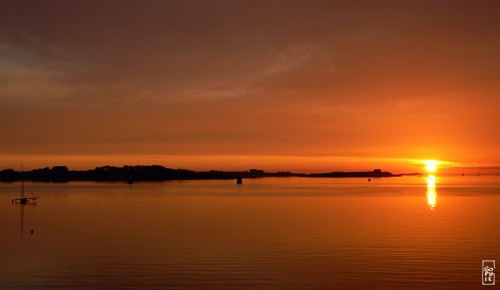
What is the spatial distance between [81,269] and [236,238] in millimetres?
17480

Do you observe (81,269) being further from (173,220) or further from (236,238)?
(173,220)

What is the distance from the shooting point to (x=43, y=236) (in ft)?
171

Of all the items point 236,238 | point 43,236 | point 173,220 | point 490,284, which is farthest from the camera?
point 173,220

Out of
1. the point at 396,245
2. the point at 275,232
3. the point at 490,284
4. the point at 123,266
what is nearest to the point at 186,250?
the point at 123,266

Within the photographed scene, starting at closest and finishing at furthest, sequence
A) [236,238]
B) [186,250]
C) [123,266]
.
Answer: [123,266], [186,250], [236,238]

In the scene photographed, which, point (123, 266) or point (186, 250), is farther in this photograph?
point (186, 250)

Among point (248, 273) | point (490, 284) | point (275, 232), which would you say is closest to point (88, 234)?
point (275, 232)

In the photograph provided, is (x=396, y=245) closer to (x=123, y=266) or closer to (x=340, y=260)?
(x=340, y=260)

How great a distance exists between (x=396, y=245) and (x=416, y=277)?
12.7 m

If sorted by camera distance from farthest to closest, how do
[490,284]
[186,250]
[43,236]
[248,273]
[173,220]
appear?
1. [173,220]
2. [43,236]
3. [186,250]
4. [248,273]
5. [490,284]

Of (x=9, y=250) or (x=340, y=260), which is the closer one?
(x=340, y=260)

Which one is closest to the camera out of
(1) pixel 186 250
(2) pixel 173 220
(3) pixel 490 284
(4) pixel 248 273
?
(3) pixel 490 284

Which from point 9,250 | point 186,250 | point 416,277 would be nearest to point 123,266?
point 186,250

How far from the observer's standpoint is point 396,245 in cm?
4378
